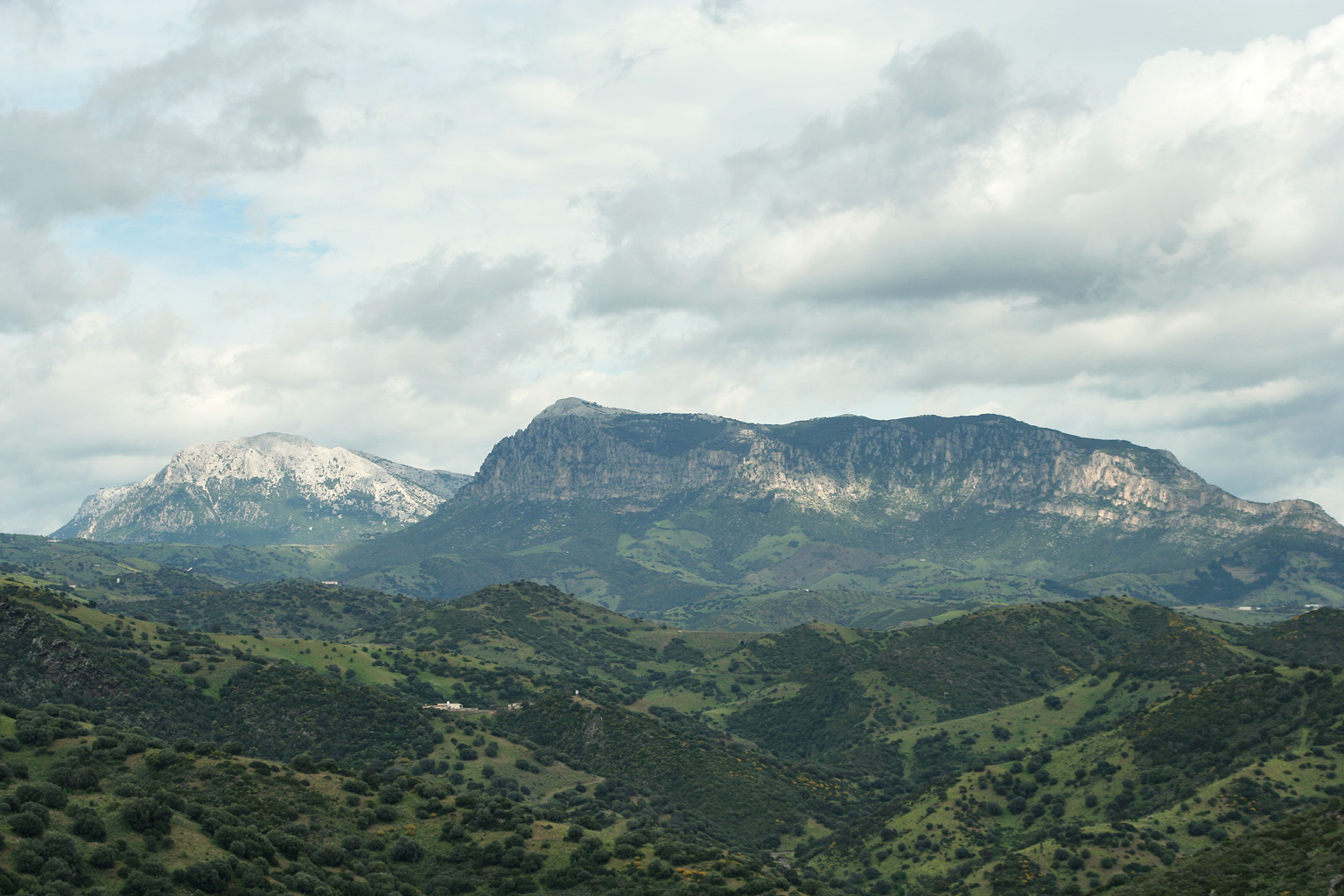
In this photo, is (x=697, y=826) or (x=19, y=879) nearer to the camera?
(x=19, y=879)

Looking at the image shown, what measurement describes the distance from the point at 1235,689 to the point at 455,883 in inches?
6082

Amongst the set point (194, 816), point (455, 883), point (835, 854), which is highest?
point (194, 816)

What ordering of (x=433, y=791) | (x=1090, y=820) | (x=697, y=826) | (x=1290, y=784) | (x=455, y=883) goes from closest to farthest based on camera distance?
(x=455, y=883) → (x=433, y=791) → (x=1290, y=784) → (x=1090, y=820) → (x=697, y=826)

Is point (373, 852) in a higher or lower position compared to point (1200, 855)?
lower

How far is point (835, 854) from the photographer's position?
176 metres

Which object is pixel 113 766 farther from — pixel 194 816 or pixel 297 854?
pixel 297 854

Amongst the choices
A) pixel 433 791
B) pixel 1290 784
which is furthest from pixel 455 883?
pixel 1290 784

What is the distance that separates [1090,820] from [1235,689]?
4766 centimetres

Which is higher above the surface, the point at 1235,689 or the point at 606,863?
A: the point at 1235,689

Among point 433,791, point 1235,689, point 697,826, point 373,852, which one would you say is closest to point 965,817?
point 697,826

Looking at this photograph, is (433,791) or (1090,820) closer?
(433,791)

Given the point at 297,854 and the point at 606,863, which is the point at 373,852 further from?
the point at 606,863

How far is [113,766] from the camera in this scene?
117312 mm

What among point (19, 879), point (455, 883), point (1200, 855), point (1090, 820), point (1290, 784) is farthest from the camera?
point (1090, 820)
